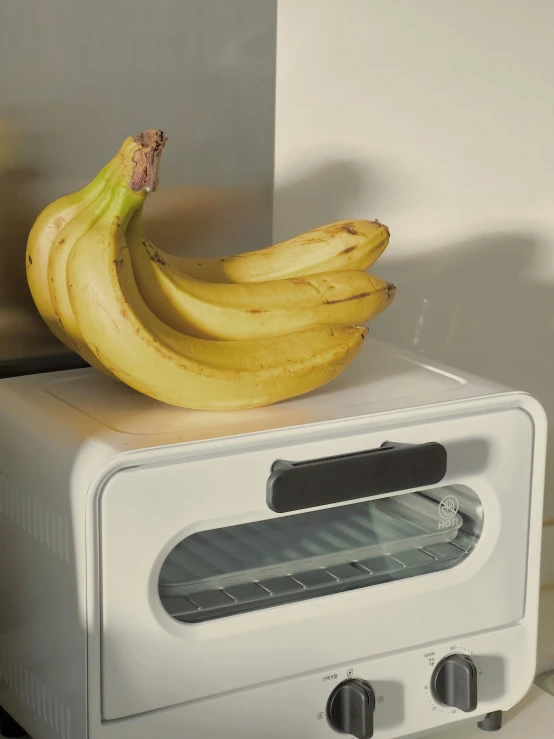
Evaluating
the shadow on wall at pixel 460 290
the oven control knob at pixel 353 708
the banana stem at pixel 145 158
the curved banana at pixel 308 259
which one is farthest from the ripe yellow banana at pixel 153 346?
the shadow on wall at pixel 460 290

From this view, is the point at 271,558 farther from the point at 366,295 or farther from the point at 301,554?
the point at 366,295

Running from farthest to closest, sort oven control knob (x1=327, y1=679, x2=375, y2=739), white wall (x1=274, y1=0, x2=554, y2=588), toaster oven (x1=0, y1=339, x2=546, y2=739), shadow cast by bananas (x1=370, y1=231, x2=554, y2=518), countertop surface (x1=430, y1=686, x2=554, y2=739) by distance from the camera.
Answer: shadow cast by bananas (x1=370, y1=231, x2=554, y2=518) → white wall (x1=274, y1=0, x2=554, y2=588) → countertop surface (x1=430, y1=686, x2=554, y2=739) → oven control knob (x1=327, y1=679, x2=375, y2=739) → toaster oven (x1=0, y1=339, x2=546, y2=739)

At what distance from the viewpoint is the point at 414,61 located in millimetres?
1188

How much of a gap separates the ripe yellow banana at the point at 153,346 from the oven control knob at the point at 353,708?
10.1 inches

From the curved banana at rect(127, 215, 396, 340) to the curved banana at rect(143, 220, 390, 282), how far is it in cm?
3

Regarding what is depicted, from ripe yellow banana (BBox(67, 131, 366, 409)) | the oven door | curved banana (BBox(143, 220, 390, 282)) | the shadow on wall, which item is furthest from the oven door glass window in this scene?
the shadow on wall

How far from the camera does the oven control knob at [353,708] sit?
84cm

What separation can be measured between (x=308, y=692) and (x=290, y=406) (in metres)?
0.24

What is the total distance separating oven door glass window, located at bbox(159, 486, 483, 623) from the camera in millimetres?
793

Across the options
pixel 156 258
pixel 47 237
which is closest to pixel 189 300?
pixel 156 258

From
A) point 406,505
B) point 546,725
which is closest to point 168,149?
point 406,505

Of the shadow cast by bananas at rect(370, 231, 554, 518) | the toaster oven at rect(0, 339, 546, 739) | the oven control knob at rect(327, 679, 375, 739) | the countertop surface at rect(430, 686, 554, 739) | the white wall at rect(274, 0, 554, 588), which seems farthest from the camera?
the shadow cast by bananas at rect(370, 231, 554, 518)

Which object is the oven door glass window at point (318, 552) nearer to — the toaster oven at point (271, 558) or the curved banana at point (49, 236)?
the toaster oven at point (271, 558)

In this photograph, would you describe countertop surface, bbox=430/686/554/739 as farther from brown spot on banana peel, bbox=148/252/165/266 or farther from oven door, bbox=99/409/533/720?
brown spot on banana peel, bbox=148/252/165/266
